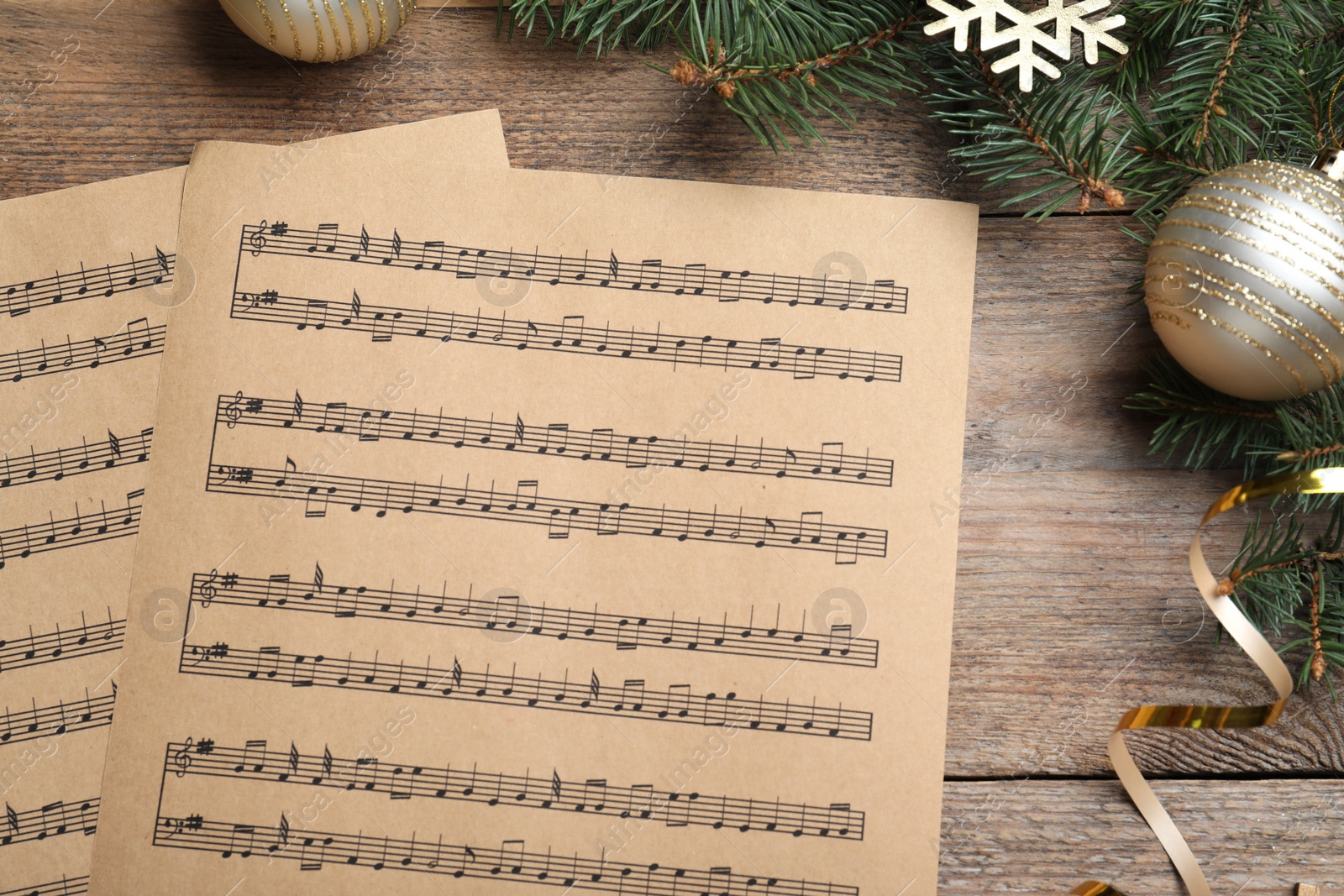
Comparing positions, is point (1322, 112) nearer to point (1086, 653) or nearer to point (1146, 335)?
point (1146, 335)

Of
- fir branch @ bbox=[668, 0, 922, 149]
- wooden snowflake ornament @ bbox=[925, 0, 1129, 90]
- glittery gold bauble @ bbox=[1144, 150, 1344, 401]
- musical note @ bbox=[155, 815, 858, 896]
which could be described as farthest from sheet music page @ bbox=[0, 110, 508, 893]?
glittery gold bauble @ bbox=[1144, 150, 1344, 401]

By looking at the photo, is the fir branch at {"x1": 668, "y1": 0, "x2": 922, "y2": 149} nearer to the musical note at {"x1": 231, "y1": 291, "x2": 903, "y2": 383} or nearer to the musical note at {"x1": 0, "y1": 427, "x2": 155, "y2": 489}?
the musical note at {"x1": 231, "y1": 291, "x2": 903, "y2": 383}

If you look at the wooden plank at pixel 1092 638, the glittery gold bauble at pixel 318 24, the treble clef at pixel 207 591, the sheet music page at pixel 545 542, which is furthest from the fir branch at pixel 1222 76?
the treble clef at pixel 207 591

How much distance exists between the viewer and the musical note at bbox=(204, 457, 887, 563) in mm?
729

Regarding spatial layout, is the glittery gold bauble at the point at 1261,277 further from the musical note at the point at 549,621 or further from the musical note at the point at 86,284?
the musical note at the point at 86,284

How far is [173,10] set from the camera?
771 mm

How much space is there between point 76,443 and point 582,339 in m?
0.45

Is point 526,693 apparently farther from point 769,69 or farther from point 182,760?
point 769,69

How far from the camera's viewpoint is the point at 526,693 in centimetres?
72

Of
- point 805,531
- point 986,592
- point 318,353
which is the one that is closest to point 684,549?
point 805,531

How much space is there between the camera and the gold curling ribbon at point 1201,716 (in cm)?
69

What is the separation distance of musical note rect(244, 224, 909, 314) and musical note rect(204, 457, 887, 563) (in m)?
0.18

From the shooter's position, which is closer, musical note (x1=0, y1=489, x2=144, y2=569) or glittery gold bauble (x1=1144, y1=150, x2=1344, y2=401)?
glittery gold bauble (x1=1144, y1=150, x2=1344, y2=401)

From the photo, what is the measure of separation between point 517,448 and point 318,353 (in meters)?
0.20
